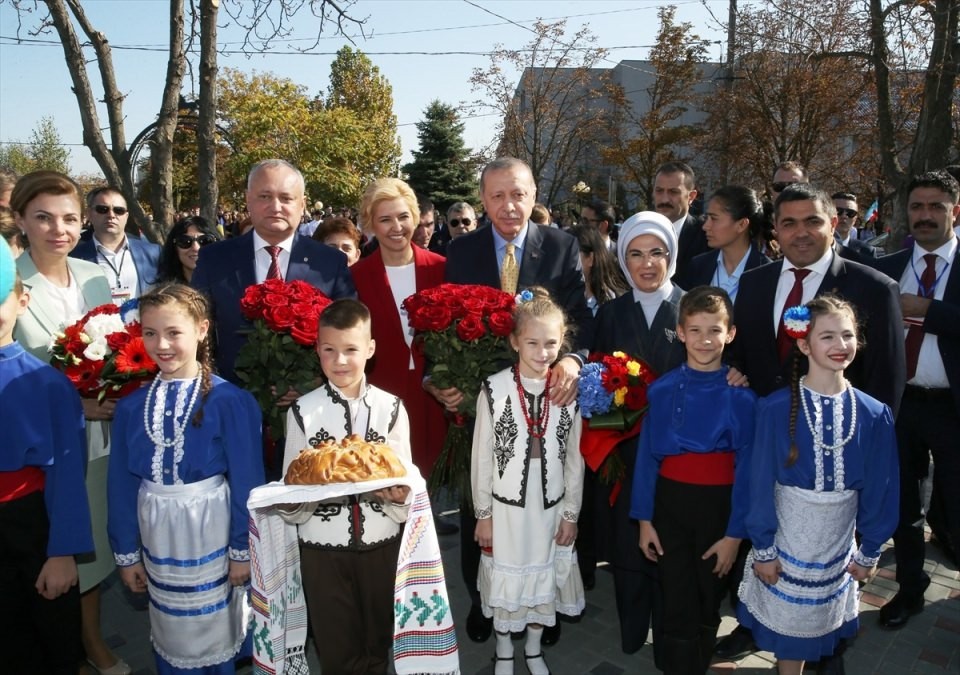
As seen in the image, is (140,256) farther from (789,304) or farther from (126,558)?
(789,304)

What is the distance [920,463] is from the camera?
14.1 feet

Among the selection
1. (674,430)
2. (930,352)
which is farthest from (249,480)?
(930,352)

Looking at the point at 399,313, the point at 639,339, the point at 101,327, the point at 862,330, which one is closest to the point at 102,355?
the point at 101,327

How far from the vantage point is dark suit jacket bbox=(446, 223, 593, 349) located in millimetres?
4207

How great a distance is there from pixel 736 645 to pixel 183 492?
10.5ft

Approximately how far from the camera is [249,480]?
321cm

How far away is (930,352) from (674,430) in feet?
6.55

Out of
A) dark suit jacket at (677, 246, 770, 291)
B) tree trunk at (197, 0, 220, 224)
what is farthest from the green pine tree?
dark suit jacket at (677, 246, 770, 291)

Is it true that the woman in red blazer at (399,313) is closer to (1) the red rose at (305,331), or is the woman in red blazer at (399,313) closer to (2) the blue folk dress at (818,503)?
(1) the red rose at (305,331)

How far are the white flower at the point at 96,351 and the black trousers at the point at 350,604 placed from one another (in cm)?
133

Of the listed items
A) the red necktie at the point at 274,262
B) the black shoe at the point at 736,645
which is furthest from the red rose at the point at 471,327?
the black shoe at the point at 736,645

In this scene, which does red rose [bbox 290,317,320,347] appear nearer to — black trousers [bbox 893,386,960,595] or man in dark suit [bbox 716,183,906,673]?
man in dark suit [bbox 716,183,906,673]

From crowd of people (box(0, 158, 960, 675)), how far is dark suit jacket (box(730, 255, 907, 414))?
1 cm

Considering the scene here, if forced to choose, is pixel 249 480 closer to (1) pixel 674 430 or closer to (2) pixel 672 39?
(1) pixel 674 430
